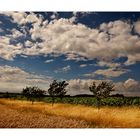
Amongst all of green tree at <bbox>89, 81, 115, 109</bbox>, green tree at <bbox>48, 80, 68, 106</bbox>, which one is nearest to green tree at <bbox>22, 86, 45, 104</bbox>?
green tree at <bbox>48, 80, 68, 106</bbox>

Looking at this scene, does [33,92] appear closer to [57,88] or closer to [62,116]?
[57,88]

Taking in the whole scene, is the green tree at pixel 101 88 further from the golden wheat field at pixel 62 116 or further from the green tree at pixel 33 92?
the green tree at pixel 33 92

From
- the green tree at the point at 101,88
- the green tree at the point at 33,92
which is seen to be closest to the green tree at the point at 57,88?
the green tree at the point at 33,92

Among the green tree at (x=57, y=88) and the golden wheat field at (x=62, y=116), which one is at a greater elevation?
the green tree at (x=57, y=88)

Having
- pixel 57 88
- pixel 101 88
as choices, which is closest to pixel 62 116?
pixel 57 88

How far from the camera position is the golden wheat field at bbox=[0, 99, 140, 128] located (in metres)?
6.46

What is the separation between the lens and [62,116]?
21.4 feet

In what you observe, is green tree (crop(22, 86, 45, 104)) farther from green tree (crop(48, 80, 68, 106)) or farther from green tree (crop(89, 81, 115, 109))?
green tree (crop(89, 81, 115, 109))

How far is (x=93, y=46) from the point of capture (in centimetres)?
650

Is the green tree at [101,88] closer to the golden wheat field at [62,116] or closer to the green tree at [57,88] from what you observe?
the golden wheat field at [62,116]

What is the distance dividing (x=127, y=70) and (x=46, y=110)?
97cm

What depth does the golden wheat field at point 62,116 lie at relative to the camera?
254 inches
